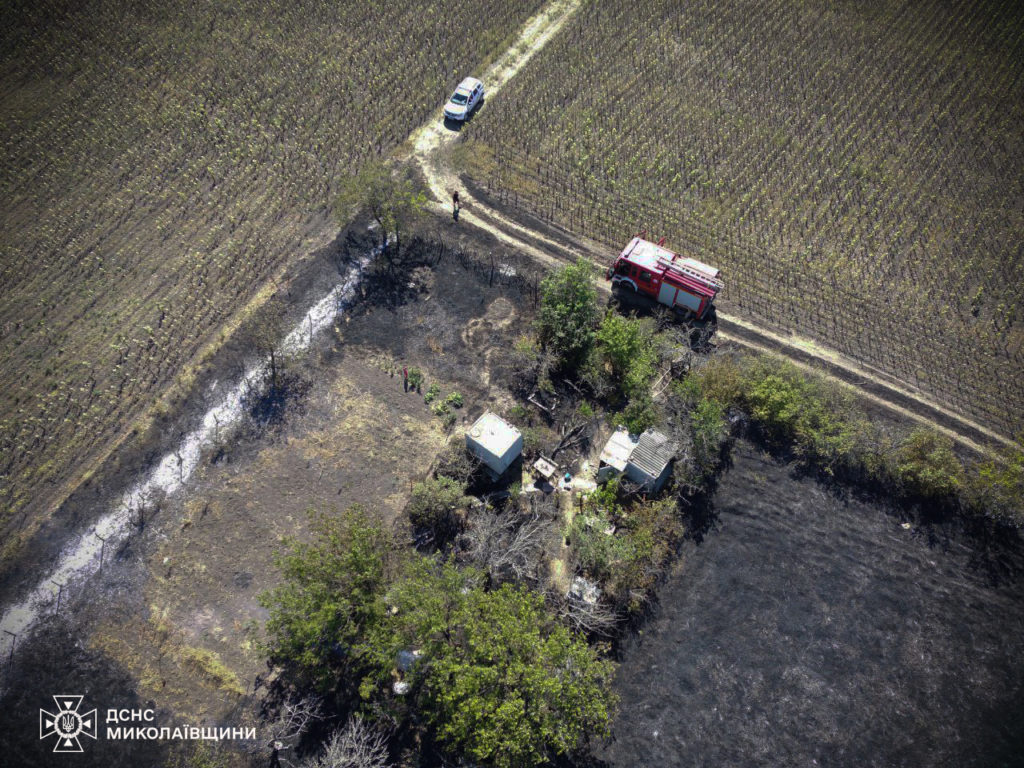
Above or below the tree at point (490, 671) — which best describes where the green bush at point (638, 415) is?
above

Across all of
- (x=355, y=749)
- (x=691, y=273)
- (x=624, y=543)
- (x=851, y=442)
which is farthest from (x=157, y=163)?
(x=851, y=442)

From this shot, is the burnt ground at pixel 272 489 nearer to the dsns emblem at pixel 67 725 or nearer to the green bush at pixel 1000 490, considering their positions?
the dsns emblem at pixel 67 725

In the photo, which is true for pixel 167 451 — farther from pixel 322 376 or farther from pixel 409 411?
pixel 409 411

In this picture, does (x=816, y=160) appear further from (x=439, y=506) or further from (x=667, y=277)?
(x=439, y=506)

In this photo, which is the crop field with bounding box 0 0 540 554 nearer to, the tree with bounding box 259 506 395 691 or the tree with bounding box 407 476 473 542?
the tree with bounding box 259 506 395 691

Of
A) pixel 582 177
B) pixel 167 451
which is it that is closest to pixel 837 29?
pixel 582 177

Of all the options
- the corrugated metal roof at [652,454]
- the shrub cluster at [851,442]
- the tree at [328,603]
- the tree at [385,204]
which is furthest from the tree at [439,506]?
the tree at [385,204]
